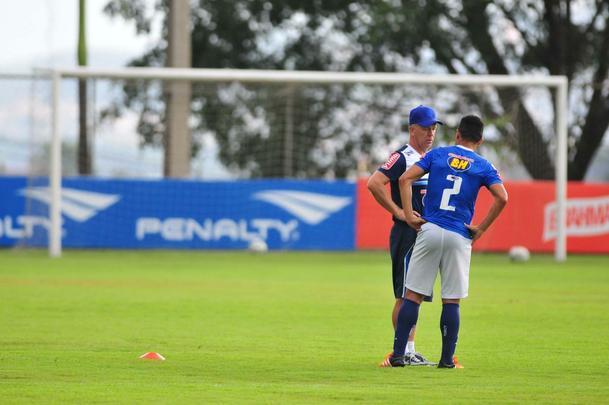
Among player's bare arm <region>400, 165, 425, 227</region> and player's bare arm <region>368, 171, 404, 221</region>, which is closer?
player's bare arm <region>400, 165, 425, 227</region>

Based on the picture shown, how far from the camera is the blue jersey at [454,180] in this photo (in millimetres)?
10195

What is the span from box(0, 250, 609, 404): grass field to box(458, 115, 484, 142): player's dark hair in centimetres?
186

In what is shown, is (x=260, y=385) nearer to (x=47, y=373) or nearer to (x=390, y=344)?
(x=47, y=373)

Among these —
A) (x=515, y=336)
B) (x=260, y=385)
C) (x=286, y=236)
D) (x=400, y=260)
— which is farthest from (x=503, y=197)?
(x=286, y=236)

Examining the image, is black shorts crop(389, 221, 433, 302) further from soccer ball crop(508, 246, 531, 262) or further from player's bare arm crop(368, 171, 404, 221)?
soccer ball crop(508, 246, 531, 262)

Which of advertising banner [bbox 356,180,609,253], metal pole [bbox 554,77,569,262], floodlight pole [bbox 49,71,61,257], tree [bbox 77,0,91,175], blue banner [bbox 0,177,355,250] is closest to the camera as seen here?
floodlight pole [bbox 49,71,61,257]

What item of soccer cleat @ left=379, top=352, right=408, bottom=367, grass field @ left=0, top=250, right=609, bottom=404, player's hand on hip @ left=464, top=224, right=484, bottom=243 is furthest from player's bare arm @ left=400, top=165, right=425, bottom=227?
grass field @ left=0, top=250, right=609, bottom=404

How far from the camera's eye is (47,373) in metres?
9.94

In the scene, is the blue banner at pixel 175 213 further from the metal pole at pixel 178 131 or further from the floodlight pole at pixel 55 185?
the metal pole at pixel 178 131

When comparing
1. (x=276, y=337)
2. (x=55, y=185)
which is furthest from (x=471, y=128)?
(x=55, y=185)

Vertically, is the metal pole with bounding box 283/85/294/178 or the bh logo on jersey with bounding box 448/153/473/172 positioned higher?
the bh logo on jersey with bounding box 448/153/473/172

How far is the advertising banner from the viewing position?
3027 cm

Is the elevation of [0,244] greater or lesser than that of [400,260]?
lesser

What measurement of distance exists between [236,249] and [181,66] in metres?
5.75
